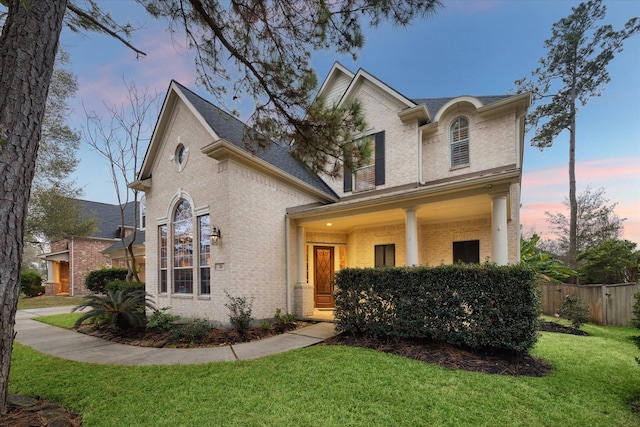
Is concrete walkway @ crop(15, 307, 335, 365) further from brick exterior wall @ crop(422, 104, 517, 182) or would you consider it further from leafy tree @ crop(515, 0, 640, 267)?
leafy tree @ crop(515, 0, 640, 267)

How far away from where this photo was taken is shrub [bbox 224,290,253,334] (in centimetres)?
720

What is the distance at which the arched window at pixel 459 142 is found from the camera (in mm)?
9430

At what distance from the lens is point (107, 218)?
80.0ft

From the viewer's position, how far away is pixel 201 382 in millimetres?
4277

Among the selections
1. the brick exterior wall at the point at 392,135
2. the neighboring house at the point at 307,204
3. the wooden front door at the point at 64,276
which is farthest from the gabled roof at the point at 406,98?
the wooden front door at the point at 64,276

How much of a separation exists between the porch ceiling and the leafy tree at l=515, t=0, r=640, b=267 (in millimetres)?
11865

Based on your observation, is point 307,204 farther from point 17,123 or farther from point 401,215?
point 17,123

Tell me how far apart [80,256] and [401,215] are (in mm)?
23236

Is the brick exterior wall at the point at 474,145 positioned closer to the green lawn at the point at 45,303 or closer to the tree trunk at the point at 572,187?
the tree trunk at the point at 572,187

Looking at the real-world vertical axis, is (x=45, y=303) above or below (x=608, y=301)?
below

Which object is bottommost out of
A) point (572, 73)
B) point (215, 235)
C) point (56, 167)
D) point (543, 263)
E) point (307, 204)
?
point (543, 263)

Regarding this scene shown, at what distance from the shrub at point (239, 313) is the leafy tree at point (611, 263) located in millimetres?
14767

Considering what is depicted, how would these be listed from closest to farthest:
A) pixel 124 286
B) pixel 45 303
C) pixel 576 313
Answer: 1. pixel 576 313
2. pixel 124 286
3. pixel 45 303

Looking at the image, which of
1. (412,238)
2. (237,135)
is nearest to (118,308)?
(237,135)
